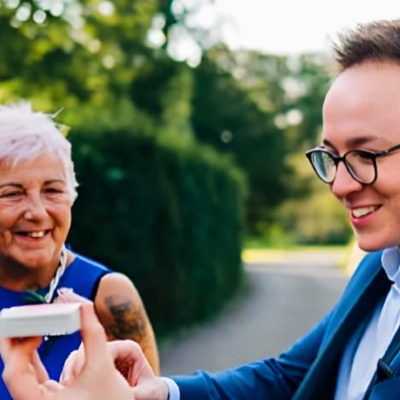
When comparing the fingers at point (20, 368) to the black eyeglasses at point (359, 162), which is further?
the black eyeglasses at point (359, 162)

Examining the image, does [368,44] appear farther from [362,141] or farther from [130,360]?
[130,360]

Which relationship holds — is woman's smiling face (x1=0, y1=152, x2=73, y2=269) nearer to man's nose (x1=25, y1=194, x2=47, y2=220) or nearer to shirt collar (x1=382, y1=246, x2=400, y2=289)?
man's nose (x1=25, y1=194, x2=47, y2=220)

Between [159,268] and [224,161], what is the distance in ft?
16.5

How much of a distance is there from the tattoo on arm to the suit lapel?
56cm

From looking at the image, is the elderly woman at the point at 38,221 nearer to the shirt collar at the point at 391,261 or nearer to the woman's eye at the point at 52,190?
the woman's eye at the point at 52,190

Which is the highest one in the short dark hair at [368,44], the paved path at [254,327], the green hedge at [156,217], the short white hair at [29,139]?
the short dark hair at [368,44]

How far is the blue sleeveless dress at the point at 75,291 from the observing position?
1.95 metres

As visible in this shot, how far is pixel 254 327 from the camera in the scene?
43.7 feet

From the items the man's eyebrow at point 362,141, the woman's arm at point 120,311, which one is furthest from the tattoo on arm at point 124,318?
the man's eyebrow at point 362,141

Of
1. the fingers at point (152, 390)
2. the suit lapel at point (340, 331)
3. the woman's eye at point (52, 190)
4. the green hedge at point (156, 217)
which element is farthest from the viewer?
the green hedge at point (156, 217)

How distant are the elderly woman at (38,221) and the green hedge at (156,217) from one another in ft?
20.7

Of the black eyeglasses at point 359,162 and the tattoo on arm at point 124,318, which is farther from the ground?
the black eyeglasses at point 359,162

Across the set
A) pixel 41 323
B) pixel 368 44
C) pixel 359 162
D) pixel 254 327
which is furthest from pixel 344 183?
pixel 254 327

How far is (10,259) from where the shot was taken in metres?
2.08
